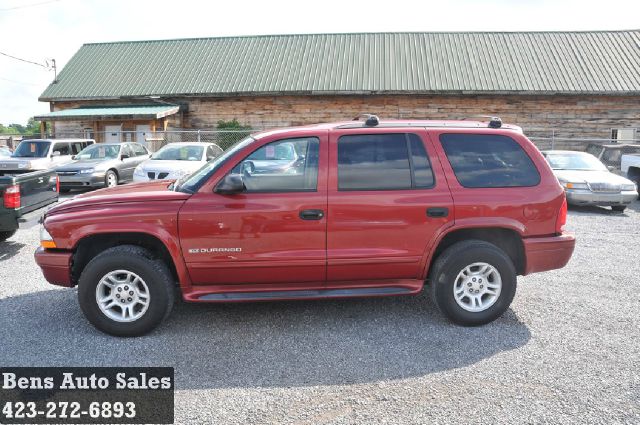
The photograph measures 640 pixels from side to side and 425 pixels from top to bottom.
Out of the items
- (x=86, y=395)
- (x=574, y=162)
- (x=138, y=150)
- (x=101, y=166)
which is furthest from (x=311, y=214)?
(x=138, y=150)

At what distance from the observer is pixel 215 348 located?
3.81 meters

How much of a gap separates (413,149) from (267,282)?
5.63 ft

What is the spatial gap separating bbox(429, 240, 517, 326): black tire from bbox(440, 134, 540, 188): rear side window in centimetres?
57

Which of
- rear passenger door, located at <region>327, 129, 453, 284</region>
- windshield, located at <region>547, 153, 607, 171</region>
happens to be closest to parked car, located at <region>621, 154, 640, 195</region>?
windshield, located at <region>547, 153, 607, 171</region>

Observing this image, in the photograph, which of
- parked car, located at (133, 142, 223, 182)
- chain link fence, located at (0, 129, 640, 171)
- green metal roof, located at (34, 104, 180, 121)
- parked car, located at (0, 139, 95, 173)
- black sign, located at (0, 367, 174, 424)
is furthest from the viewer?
green metal roof, located at (34, 104, 180, 121)

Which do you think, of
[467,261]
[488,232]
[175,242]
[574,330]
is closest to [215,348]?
[175,242]

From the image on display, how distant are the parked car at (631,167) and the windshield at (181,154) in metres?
11.4

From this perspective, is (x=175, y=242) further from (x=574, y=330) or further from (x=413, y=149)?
(x=574, y=330)

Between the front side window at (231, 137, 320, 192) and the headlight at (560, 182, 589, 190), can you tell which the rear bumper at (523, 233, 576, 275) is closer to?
the front side window at (231, 137, 320, 192)

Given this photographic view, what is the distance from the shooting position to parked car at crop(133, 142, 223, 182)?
36.9 ft

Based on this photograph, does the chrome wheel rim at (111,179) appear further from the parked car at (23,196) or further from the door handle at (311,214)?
the door handle at (311,214)

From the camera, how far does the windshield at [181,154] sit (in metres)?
12.2

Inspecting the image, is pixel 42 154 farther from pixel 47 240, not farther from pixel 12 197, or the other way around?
pixel 47 240

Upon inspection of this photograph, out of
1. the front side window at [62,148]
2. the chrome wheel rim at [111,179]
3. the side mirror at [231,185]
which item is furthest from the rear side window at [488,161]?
the front side window at [62,148]
